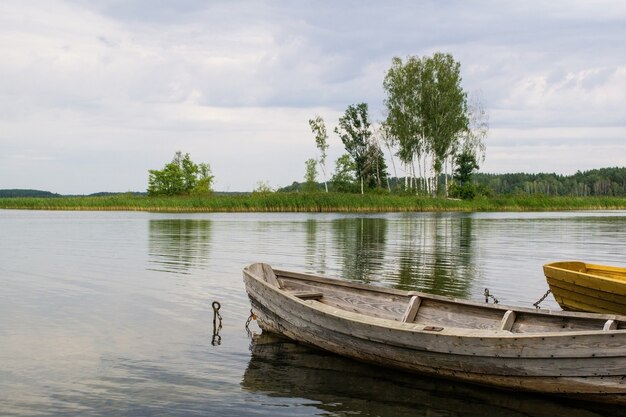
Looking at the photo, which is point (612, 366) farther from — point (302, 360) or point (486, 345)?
point (302, 360)

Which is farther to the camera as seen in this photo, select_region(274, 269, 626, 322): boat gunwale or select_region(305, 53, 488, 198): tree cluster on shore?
select_region(305, 53, 488, 198): tree cluster on shore

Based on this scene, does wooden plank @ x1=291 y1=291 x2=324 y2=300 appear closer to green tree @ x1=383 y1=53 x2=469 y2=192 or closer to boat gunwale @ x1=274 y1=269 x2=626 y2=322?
boat gunwale @ x1=274 y1=269 x2=626 y2=322

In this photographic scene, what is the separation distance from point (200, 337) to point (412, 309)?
11.8ft

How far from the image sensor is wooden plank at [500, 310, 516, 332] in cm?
862

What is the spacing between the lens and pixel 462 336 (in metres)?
8.15

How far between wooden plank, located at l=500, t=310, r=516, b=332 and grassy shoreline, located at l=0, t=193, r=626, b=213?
53723mm

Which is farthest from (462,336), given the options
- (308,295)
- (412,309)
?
(308,295)

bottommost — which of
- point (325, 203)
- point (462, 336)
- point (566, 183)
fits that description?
point (462, 336)

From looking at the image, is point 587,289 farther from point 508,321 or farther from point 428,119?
point 428,119

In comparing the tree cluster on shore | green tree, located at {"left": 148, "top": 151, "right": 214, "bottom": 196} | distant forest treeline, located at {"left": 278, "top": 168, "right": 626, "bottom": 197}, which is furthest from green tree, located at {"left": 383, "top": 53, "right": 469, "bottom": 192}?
distant forest treeline, located at {"left": 278, "top": 168, "right": 626, "bottom": 197}

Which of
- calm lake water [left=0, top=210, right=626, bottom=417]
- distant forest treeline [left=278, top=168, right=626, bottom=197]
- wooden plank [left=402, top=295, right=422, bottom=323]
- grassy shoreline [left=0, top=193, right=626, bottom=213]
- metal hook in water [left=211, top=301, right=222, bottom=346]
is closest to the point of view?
calm lake water [left=0, top=210, right=626, bottom=417]

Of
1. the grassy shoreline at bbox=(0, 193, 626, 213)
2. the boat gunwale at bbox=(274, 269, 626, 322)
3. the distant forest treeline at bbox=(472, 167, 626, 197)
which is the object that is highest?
the distant forest treeline at bbox=(472, 167, 626, 197)

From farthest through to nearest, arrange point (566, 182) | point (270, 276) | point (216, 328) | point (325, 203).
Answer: point (566, 182), point (325, 203), point (270, 276), point (216, 328)

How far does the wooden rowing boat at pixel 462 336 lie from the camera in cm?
741
